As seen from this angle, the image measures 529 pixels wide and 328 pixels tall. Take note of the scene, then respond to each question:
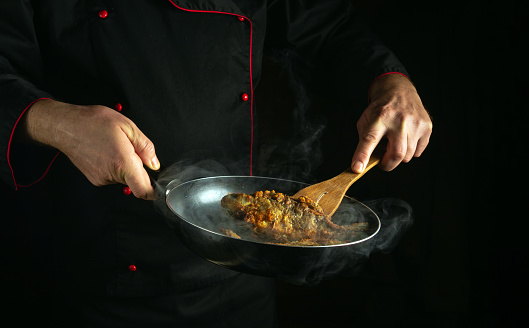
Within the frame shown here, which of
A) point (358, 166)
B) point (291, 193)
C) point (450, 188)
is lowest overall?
point (450, 188)

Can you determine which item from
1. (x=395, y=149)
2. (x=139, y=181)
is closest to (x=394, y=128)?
(x=395, y=149)

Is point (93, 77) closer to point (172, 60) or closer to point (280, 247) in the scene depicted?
point (172, 60)

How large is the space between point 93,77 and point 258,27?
564 millimetres

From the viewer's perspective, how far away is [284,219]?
43.7 inches

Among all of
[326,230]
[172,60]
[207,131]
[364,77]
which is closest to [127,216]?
[207,131]

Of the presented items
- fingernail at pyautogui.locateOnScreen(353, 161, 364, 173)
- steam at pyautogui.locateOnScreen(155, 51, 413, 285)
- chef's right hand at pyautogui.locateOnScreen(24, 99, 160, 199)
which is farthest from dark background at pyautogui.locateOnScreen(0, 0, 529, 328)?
chef's right hand at pyautogui.locateOnScreen(24, 99, 160, 199)

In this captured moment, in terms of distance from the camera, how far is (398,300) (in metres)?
1.95

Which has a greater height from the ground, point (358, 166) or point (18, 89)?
point (18, 89)

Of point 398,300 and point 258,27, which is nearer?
point 258,27

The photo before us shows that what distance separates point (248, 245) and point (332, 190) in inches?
18.5

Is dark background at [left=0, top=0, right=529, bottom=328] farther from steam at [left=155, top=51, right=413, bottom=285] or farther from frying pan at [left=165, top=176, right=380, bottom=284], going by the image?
frying pan at [left=165, top=176, right=380, bottom=284]

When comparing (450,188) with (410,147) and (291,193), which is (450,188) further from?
(291,193)

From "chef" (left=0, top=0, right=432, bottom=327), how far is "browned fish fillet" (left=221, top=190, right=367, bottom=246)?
0.60 ft

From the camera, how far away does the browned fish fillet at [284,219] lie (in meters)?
1.08
